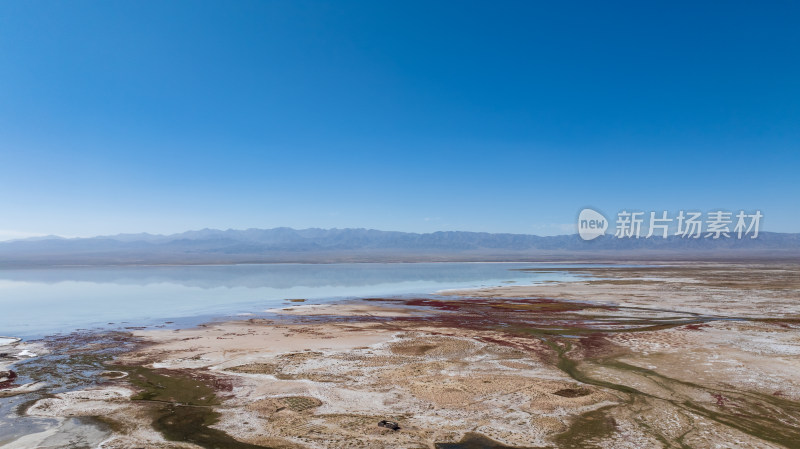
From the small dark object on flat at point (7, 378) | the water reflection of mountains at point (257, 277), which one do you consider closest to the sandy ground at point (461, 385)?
the small dark object on flat at point (7, 378)

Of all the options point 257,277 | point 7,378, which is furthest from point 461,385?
point 257,277

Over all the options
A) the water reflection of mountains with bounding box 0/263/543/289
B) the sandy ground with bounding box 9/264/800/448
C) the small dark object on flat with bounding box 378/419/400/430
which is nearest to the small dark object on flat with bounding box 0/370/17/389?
the sandy ground with bounding box 9/264/800/448

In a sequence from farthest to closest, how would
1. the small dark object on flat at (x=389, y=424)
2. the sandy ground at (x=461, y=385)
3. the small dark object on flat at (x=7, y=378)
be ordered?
the small dark object on flat at (x=7, y=378) < the small dark object on flat at (x=389, y=424) < the sandy ground at (x=461, y=385)

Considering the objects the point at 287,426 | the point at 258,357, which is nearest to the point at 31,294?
the point at 258,357

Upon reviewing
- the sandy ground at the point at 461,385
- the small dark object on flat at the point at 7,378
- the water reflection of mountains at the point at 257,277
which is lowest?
the water reflection of mountains at the point at 257,277

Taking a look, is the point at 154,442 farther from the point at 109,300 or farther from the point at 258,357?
the point at 109,300

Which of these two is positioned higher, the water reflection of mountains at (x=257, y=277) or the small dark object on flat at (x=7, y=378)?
the small dark object on flat at (x=7, y=378)

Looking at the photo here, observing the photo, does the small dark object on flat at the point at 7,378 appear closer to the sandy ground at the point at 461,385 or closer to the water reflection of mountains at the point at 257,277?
the sandy ground at the point at 461,385

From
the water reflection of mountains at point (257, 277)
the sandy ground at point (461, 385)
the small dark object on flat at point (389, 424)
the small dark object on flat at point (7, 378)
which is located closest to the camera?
the sandy ground at point (461, 385)
